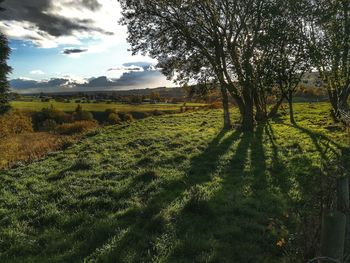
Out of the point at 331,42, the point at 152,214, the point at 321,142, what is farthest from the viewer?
the point at 331,42

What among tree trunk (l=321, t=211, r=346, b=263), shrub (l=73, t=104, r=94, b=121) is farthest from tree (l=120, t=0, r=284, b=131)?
shrub (l=73, t=104, r=94, b=121)

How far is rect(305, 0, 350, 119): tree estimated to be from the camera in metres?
33.7

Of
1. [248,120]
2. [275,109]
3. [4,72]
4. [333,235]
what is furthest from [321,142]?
[4,72]

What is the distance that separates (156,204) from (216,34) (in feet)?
83.8

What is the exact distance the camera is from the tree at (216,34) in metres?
33.9

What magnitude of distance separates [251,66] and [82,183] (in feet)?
72.6

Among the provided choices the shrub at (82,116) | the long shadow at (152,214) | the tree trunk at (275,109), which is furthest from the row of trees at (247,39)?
the shrub at (82,116)

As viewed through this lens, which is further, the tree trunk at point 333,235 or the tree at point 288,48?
the tree at point 288,48

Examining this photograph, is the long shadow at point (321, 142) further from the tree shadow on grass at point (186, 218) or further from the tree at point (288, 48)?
the tree at point (288, 48)

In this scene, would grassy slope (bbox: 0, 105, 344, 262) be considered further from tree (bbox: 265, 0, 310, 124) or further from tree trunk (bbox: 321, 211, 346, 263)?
tree (bbox: 265, 0, 310, 124)

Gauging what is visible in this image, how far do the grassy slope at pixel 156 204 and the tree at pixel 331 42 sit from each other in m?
12.7

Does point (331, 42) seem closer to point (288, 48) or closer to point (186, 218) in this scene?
point (288, 48)

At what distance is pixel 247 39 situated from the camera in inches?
1417

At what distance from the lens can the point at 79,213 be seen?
41.4 ft
